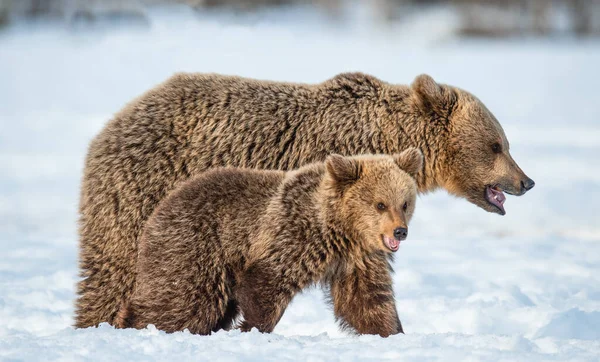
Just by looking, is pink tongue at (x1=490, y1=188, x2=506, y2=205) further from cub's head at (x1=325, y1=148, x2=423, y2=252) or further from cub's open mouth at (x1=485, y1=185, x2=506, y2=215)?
cub's head at (x1=325, y1=148, x2=423, y2=252)

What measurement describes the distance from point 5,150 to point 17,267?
10575mm

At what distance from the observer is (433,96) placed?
789cm

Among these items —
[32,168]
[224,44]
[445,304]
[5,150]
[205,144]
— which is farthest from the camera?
[224,44]

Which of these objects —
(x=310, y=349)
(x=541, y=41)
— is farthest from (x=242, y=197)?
(x=541, y=41)

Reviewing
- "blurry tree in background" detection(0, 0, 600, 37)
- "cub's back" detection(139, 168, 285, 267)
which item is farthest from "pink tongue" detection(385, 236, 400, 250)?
"blurry tree in background" detection(0, 0, 600, 37)

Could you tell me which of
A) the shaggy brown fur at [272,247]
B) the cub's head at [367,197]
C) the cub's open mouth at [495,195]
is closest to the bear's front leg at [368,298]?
the shaggy brown fur at [272,247]

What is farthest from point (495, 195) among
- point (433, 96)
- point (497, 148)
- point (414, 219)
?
point (414, 219)

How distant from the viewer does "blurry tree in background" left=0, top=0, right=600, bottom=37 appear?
33.0 metres

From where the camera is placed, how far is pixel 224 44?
100 ft

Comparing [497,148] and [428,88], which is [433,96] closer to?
[428,88]

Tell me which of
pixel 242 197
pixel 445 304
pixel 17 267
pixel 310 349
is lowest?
pixel 17 267

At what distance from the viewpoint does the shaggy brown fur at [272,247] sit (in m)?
6.44

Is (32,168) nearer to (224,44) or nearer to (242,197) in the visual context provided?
(242,197)

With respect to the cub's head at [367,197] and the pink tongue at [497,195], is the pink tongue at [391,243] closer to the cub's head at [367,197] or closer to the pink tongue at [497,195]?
the cub's head at [367,197]
